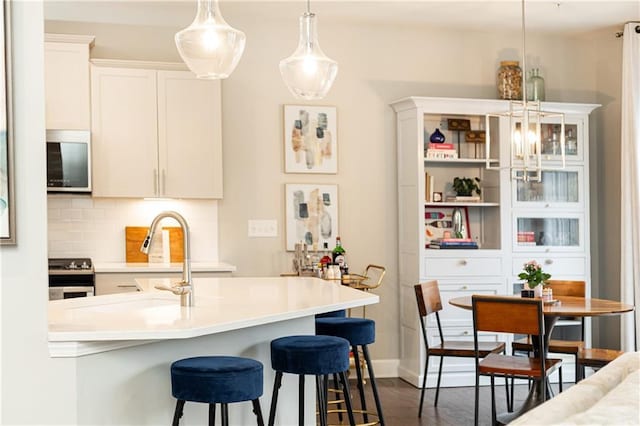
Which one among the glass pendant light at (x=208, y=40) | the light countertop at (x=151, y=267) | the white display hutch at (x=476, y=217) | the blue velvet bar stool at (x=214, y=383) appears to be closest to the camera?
the blue velvet bar stool at (x=214, y=383)

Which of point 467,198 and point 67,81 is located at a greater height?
point 67,81

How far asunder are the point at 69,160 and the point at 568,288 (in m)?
3.62

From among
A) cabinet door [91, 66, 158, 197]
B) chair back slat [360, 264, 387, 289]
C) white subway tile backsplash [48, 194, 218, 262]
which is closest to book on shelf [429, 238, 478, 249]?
chair back slat [360, 264, 387, 289]

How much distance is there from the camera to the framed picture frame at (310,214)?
6129 mm

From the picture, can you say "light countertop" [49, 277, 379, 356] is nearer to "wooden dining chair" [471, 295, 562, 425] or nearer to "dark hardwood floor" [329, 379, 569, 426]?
"wooden dining chair" [471, 295, 562, 425]

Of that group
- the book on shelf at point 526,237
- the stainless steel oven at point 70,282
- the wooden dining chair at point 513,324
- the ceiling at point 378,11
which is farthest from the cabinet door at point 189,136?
the book on shelf at point 526,237

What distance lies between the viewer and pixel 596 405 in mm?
1580

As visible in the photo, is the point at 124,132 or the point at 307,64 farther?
the point at 124,132

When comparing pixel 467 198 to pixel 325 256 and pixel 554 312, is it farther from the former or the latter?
pixel 554 312

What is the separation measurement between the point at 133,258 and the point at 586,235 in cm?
359

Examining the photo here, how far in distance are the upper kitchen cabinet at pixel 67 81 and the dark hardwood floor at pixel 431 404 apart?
2740 millimetres

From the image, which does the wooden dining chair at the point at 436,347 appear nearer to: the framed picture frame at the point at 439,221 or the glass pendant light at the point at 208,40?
the framed picture frame at the point at 439,221

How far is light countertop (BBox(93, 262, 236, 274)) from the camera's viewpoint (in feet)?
17.7

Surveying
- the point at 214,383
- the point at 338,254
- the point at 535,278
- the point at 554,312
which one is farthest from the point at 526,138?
the point at 214,383
